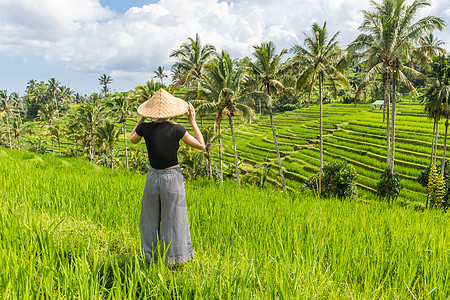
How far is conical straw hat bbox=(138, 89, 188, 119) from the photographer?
219 centimetres

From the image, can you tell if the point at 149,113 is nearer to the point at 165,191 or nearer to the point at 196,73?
the point at 165,191

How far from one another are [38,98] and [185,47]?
257 ft

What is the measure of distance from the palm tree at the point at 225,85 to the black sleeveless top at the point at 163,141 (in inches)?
533

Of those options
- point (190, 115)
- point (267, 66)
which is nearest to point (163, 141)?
point (190, 115)

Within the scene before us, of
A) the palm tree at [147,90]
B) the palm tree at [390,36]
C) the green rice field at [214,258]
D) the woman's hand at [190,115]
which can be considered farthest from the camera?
the palm tree at [147,90]

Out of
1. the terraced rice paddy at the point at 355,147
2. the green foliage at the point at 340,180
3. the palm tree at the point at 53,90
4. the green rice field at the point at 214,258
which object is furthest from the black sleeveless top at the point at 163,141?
the palm tree at the point at 53,90

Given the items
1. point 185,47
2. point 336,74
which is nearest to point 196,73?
point 185,47

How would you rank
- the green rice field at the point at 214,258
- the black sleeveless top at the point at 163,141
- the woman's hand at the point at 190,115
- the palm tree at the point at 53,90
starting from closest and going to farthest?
the green rice field at the point at 214,258
the black sleeveless top at the point at 163,141
the woman's hand at the point at 190,115
the palm tree at the point at 53,90

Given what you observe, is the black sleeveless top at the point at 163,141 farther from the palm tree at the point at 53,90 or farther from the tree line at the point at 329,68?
the palm tree at the point at 53,90

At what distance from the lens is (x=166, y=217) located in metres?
2.17

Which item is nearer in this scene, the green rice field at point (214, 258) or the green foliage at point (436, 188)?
the green rice field at point (214, 258)

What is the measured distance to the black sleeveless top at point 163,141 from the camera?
2139mm

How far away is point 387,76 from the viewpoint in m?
16.7

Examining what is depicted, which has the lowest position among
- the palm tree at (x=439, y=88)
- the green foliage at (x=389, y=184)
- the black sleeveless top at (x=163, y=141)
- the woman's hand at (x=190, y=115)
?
the green foliage at (x=389, y=184)
